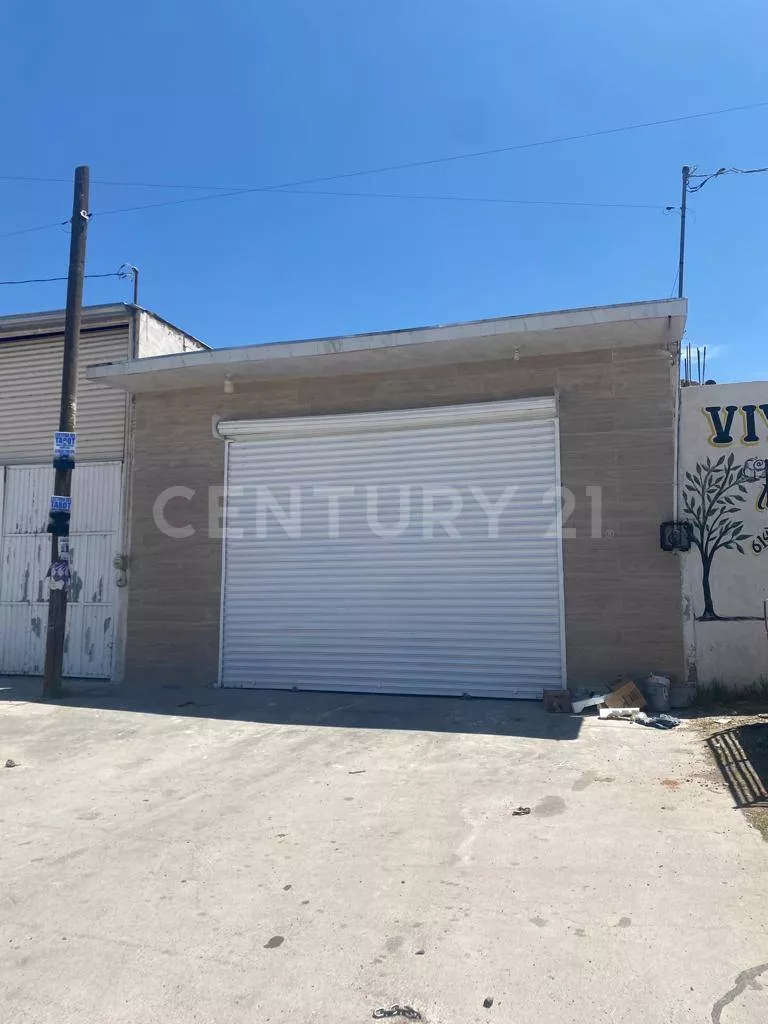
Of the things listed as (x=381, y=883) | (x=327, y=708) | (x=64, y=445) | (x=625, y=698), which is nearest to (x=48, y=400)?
(x=64, y=445)

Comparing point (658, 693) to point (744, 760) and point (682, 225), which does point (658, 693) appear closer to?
point (744, 760)

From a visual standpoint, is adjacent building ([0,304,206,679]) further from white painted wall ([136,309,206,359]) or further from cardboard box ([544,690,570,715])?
cardboard box ([544,690,570,715])

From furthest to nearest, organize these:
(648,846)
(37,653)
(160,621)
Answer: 1. (37,653)
2. (160,621)
3. (648,846)

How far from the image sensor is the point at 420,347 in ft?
31.5

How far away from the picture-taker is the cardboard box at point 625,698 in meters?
8.52

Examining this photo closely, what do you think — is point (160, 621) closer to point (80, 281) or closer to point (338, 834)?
point (80, 281)

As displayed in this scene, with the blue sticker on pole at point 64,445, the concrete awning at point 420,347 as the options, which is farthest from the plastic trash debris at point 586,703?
the blue sticker on pole at point 64,445

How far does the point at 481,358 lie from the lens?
9.95 metres

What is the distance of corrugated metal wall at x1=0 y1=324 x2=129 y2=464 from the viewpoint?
1202 cm

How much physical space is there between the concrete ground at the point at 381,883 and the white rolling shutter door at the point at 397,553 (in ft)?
7.07

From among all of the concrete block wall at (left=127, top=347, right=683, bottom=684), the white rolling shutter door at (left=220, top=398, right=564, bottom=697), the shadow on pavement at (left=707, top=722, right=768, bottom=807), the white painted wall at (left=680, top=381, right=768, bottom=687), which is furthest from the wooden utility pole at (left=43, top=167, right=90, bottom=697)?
the shadow on pavement at (left=707, top=722, right=768, bottom=807)

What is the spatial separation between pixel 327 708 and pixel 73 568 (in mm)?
5248

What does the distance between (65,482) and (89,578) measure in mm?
2291

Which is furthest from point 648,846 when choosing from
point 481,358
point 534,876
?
point 481,358
